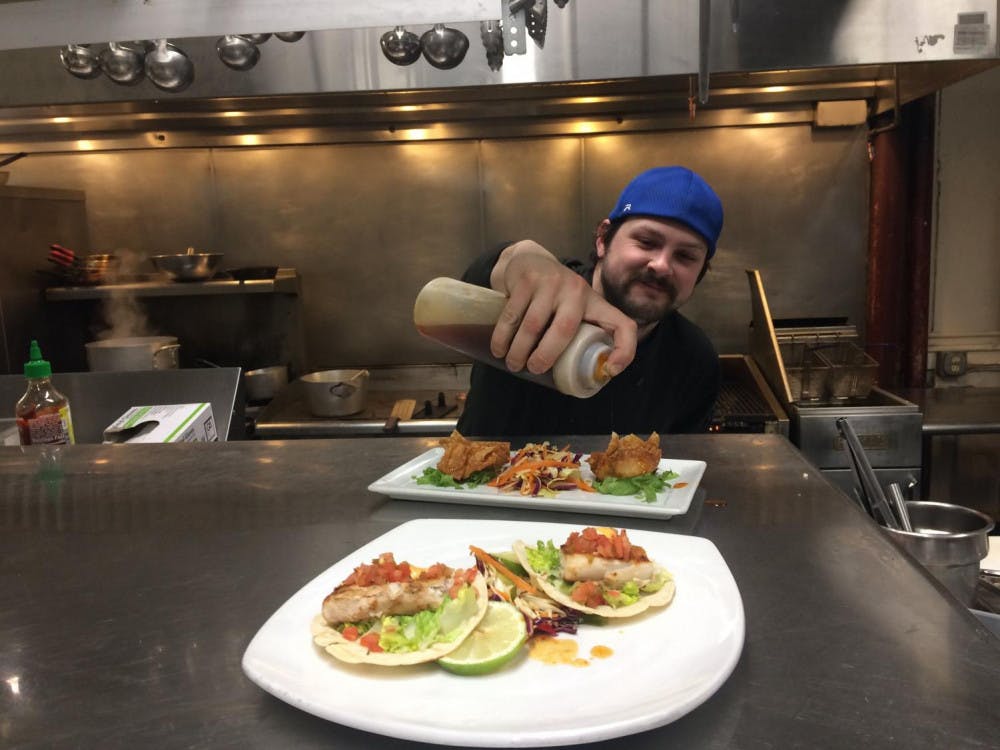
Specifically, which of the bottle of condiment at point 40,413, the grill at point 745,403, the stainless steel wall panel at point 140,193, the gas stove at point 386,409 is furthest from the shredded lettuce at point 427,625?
the stainless steel wall panel at point 140,193

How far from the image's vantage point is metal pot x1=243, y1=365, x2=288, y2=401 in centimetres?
361

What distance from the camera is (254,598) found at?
0.87 m

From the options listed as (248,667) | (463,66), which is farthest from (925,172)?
(248,667)

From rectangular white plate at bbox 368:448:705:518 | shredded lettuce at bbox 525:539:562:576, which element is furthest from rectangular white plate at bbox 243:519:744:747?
rectangular white plate at bbox 368:448:705:518

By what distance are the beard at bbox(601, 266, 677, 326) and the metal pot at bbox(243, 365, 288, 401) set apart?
6.40ft

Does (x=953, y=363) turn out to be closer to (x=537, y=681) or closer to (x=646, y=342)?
(x=646, y=342)

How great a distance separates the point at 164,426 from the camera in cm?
187

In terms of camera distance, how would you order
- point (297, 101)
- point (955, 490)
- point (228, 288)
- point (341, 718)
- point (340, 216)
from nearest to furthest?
point (341, 718) < point (955, 490) < point (228, 288) < point (297, 101) < point (340, 216)

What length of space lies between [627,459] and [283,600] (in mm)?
615

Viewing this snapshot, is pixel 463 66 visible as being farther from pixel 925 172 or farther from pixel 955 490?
pixel 955 490

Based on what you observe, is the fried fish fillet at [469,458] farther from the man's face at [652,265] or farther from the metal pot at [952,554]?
the man's face at [652,265]

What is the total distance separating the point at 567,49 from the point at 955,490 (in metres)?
2.37

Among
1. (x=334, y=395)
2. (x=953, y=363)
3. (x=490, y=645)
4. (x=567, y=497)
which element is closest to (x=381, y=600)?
(x=490, y=645)

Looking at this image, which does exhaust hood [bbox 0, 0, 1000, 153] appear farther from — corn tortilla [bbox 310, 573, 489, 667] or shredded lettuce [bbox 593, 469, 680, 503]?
corn tortilla [bbox 310, 573, 489, 667]
